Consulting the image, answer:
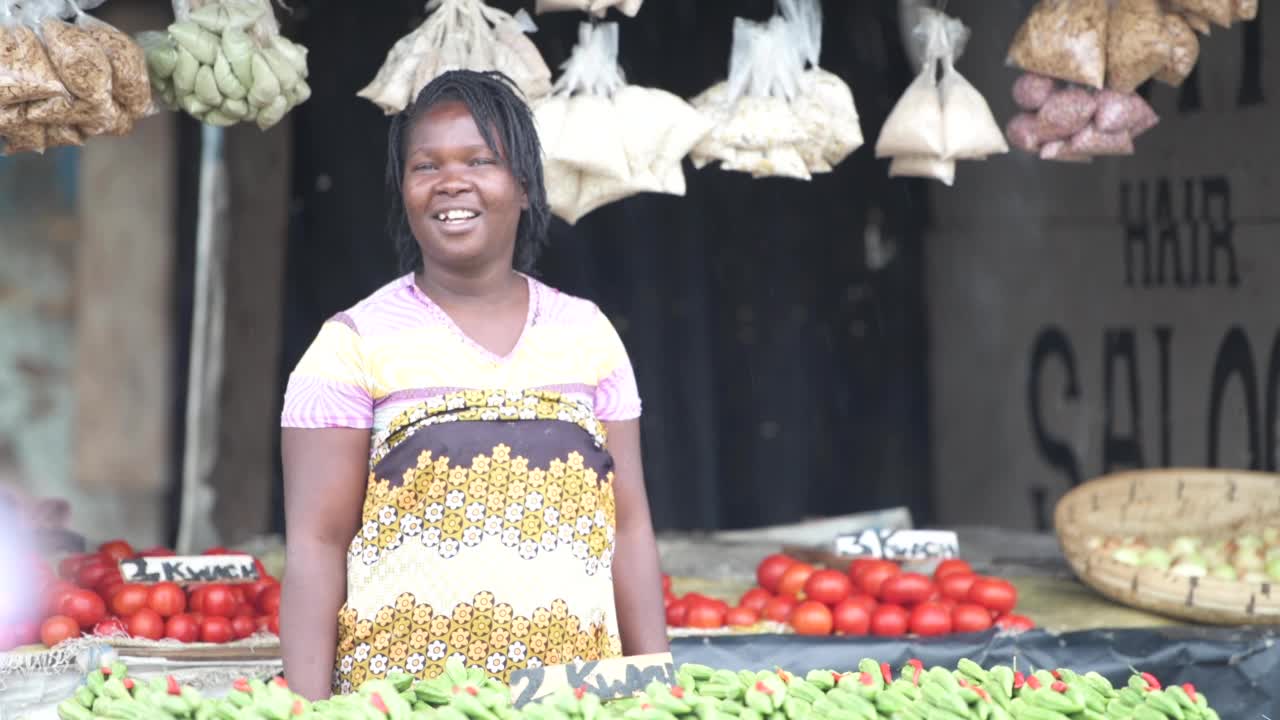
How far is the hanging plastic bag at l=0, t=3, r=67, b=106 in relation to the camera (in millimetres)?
2736

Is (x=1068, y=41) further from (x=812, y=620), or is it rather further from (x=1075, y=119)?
(x=812, y=620)

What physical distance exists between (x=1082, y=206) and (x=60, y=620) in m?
4.07

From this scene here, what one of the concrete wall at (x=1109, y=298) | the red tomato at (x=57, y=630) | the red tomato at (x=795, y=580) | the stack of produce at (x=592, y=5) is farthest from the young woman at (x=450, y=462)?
the concrete wall at (x=1109, y=298)

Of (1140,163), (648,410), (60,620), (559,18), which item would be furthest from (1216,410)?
(60,620)

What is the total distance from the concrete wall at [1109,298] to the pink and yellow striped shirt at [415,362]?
10.1ft

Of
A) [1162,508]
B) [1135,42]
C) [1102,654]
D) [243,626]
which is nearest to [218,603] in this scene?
[243,626]

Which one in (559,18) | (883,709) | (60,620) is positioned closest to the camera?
(883,709)

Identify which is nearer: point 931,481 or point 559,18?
point 559,18

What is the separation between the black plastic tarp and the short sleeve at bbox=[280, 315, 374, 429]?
1354 mm

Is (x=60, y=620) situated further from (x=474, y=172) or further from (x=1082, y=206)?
(x=1082, y=206)

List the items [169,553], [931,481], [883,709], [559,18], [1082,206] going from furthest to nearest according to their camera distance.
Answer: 1. [931,481]
2. [1082,206]
3. [559,18]
4. [169,553]
5. [883,709]

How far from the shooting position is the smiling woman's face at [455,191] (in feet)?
7.45

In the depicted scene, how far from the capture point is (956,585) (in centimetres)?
377

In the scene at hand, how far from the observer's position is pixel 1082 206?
6004 mm
